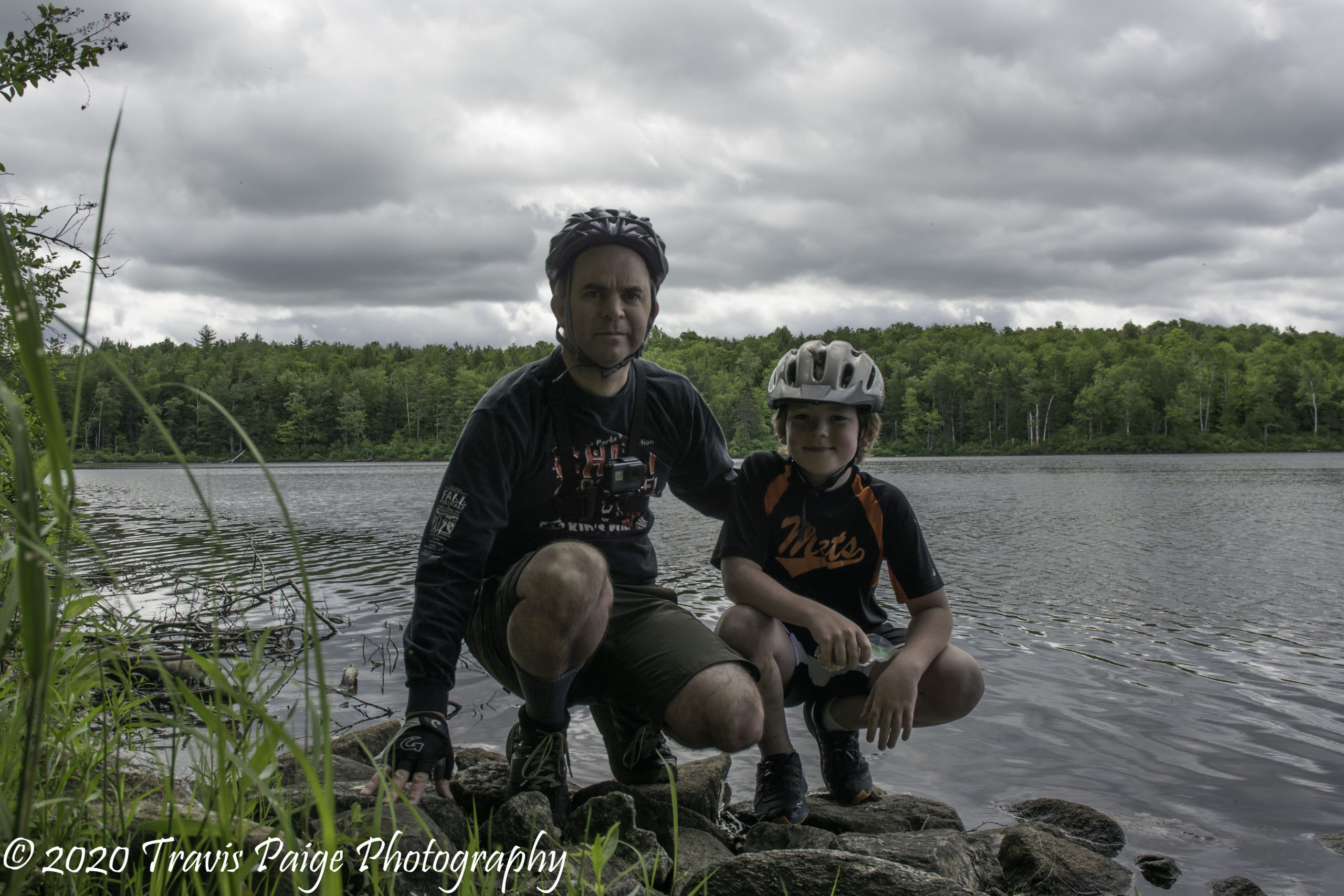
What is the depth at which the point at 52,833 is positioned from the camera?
1.80 metres

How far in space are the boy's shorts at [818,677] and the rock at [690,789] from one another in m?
0.55

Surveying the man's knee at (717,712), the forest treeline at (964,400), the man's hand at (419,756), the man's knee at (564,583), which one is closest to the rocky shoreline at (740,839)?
the man's hand at (419,756)

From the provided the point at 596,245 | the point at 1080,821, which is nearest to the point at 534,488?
the point at 596,245

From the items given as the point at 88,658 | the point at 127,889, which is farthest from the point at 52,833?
the point at 88,658

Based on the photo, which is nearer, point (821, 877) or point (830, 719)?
point (821, 877)

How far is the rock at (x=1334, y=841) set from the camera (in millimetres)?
3936

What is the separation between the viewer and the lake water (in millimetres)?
4555

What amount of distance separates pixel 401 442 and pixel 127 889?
116m

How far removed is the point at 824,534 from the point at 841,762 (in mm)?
1145

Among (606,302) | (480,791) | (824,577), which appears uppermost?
(606,302)

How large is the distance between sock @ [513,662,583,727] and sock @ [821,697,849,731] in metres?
1.24

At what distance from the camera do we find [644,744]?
11.7 ft

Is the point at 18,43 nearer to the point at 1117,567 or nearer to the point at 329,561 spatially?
the point at 329,561

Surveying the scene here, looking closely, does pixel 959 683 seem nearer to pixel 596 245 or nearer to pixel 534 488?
pixel 534 488
